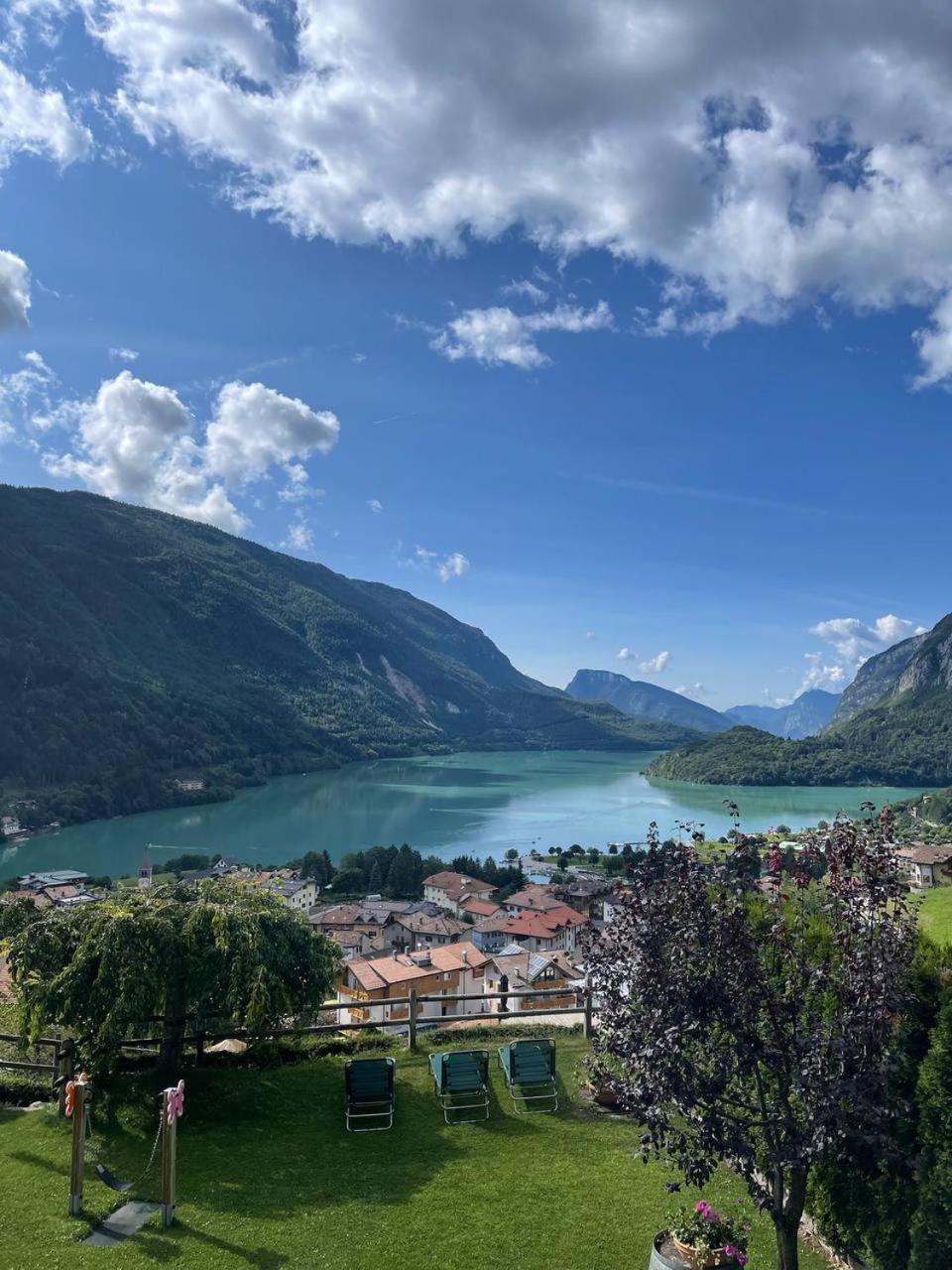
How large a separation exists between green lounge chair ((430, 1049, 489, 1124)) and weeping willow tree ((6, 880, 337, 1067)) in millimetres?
1724

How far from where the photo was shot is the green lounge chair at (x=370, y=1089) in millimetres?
8258

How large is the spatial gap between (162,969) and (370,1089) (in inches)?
101

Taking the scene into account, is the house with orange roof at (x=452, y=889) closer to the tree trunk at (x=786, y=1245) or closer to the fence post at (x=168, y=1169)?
the fence post at (x=168, y=1169)

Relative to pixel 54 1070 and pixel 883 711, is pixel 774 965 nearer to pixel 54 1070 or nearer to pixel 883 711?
pixel 54 1070

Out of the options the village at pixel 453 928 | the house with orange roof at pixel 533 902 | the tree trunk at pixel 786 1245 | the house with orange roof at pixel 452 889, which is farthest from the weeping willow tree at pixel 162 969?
the house with orange roof at pixel 452 889

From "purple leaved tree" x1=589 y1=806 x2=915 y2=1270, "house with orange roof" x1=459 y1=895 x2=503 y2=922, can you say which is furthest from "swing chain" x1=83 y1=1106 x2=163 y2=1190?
"house with orange roof" x1=459 y1=895 x2=503 y2=922

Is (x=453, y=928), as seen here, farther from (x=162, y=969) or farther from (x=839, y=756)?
(x=839, y=756)

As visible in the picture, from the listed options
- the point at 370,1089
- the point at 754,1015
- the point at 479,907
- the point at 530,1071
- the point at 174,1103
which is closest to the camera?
Result: the point at 754,1015

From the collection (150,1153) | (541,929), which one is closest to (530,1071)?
(150,1153)

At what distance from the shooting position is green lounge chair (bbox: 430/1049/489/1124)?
8.60 metres

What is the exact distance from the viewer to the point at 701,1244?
16.7ft

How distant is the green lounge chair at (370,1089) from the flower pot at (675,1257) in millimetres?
3678

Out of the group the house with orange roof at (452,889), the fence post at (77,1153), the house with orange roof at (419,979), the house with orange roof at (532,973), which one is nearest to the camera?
the fence post at (77,1153)

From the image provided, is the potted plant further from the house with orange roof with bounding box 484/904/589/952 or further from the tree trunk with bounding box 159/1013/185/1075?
the house with orange roof with bounding box 484/904/589/952
